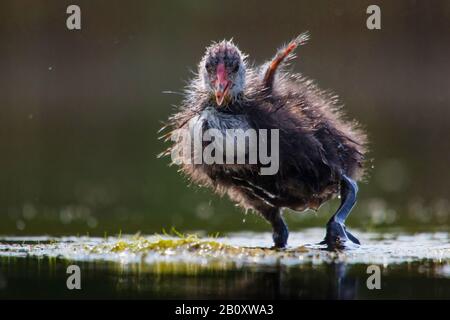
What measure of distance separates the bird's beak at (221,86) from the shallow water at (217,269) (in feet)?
4.04

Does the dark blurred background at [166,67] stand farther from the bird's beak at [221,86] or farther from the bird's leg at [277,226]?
the bird's beak at [221,86]

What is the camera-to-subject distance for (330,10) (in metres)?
19.7

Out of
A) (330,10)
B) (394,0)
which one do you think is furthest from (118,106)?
(394,0)

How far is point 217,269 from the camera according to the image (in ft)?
24.9

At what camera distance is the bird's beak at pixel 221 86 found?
8.54m

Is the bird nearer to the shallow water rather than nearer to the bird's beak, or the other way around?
the bird's beak

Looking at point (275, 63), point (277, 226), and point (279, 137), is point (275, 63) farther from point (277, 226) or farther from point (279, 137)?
point (277, 226)

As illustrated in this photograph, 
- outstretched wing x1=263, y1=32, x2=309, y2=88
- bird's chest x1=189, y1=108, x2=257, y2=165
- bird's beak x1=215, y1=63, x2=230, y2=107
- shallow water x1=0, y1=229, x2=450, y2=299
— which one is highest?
outstretched wing x1=263, y1=32, x2=309, y2=88

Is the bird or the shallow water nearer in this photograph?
the shallow water

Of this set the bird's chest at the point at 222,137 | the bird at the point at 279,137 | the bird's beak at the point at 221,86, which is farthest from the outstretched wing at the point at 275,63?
the bird's chest at the point at 222,137

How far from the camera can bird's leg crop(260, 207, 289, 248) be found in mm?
9352

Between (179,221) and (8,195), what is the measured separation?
314 cm

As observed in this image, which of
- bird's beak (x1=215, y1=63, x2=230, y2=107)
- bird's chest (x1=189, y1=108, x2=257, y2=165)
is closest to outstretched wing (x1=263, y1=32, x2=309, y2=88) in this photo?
bird's beak (x1=215, y1=63, x2=230, y2=107)

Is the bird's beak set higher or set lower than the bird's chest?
higher
